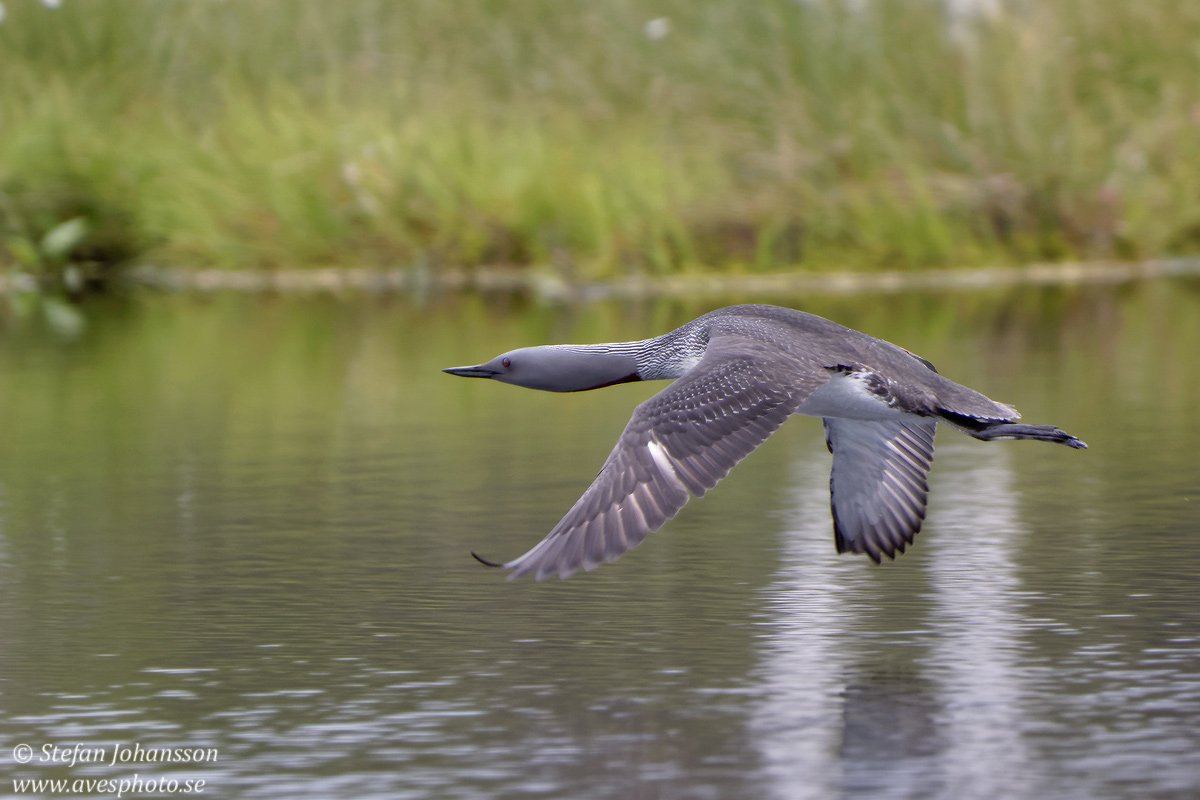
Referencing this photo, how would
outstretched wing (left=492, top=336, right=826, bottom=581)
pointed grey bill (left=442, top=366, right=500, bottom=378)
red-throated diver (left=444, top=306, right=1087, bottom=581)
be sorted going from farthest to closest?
pointed grey bill (left=442, top=366, right=500, bottom=378)
red-throated diver (left=444, top=306, right=1087, bottom=581)
outstretched wing (left=492, top=336, right=826, bottom=581)

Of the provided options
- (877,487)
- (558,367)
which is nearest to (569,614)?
(558,367)

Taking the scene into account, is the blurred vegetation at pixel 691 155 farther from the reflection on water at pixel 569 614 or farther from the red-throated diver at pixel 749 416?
the red-throated diver at pixel 749 416

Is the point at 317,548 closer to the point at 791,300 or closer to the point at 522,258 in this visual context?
the point at 791,300

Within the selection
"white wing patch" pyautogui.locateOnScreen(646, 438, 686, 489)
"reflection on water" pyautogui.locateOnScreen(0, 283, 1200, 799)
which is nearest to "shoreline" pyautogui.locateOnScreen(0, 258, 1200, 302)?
"reflection on water" pyautogui.locateOnScreen(0, 283, 1200, 799)

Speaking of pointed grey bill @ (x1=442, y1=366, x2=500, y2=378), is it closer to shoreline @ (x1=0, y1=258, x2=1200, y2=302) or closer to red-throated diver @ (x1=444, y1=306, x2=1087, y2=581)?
red-throated diver @ (x1=444, y1=306, x2=1087, y2=581)

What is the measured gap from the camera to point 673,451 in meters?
5.80

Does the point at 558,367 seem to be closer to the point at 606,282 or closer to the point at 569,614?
the point at 569,614

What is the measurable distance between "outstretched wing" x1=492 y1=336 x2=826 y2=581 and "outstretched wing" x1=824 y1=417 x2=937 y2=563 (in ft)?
2.81

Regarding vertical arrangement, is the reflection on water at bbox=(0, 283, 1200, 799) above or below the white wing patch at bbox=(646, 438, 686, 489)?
below

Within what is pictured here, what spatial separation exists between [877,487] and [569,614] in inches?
49.1

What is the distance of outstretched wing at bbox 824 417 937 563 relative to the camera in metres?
7.12

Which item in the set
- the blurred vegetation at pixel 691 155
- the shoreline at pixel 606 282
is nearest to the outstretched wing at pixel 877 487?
the shoreline at pixel 606 282

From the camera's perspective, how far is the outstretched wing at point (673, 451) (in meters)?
5.54

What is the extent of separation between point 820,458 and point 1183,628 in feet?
14.1
